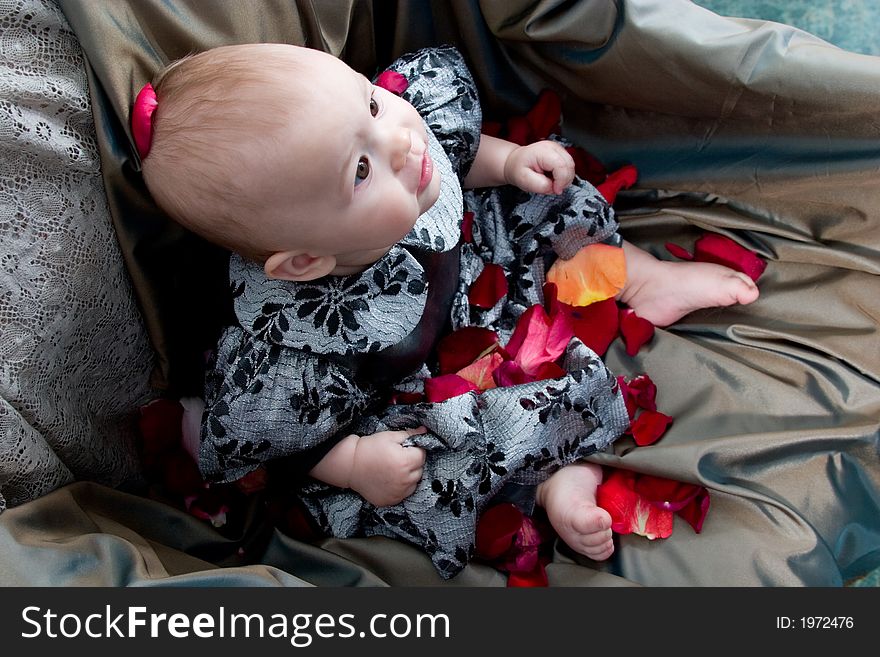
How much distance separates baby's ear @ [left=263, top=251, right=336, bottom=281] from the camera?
0.87 metres

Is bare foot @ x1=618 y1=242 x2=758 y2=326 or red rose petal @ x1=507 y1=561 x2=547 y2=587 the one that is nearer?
red rose petal @ x1=507 y1=561 x2=547 y2=587

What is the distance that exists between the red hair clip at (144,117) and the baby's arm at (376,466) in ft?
1.28

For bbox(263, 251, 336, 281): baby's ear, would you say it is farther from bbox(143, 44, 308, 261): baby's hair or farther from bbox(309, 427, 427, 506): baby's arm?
bbox(309, 427, 427, 506): baby's arm

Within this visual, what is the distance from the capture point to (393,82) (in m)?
1.04

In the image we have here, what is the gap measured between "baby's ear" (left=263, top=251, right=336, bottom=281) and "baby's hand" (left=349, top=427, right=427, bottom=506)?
208 mm

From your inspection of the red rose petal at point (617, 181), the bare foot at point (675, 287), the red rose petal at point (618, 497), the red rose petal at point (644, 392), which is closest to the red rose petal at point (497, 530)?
the red rose petal at point (618, 497)

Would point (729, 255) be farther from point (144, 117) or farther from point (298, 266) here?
point (144, 117)

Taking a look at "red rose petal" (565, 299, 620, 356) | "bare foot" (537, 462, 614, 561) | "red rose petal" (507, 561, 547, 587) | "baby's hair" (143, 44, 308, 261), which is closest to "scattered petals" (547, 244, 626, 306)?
"red rose petal" (565, 299, 620, 356)

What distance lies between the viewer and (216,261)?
3.54ft

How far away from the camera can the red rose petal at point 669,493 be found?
1.00 m

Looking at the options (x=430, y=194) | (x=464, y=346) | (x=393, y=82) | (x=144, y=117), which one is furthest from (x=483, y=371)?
(x=144, y=117)
